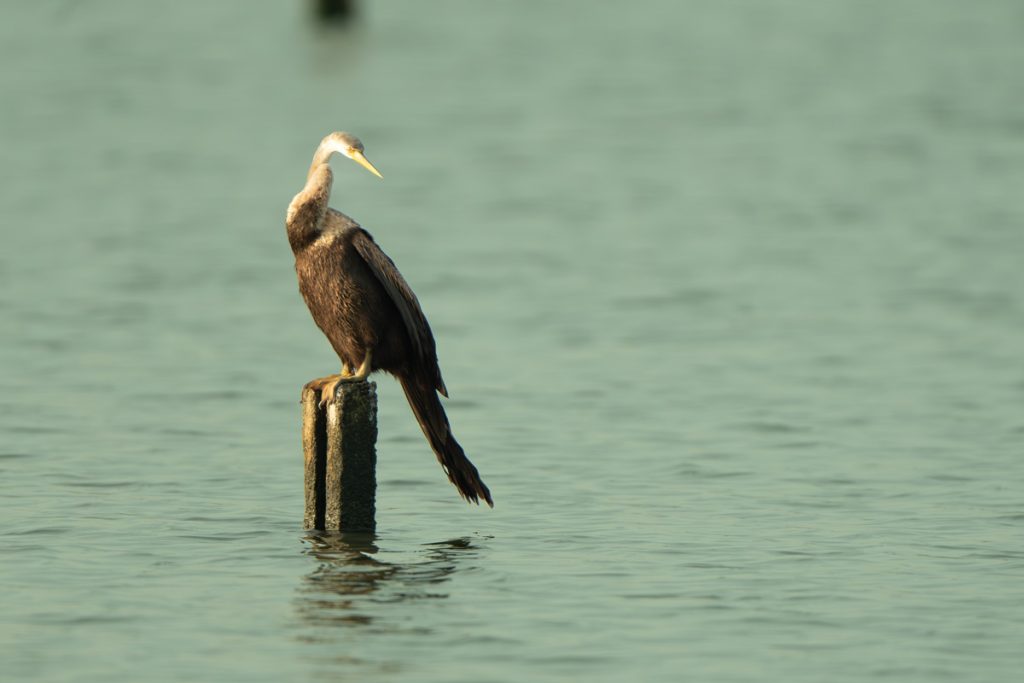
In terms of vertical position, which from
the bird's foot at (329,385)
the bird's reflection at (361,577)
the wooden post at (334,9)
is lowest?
the bird's reflection at (361,577)

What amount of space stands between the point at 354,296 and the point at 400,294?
26 centimetres

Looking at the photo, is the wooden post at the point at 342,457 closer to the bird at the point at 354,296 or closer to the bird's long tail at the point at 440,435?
the bird at the point at 354,296

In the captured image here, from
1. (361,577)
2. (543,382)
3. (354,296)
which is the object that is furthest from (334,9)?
(361,577)

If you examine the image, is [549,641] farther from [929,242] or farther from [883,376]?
[929,242]

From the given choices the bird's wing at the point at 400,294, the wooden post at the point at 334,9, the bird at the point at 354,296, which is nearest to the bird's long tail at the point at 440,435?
the bird at the point at 354,296

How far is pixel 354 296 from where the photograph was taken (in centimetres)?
995

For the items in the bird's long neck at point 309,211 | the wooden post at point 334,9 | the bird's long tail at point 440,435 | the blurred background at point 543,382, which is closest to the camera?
the blurred background at point 543,382

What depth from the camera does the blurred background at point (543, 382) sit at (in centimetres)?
941

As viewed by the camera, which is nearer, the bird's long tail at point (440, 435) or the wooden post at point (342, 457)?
the wooden post at point (342, 457)

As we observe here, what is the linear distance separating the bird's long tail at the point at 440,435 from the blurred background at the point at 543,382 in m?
0.47

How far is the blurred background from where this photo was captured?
9414 mm

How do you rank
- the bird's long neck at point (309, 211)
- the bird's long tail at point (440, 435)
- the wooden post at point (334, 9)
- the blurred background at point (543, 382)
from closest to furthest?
the blurred background at point (543, 382), the bird's long neck at point (309, 211), the bird's long tail at point (440, 435), the wooden post at point (334, 9)

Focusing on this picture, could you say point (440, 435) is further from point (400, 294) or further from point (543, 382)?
point (543, 382)

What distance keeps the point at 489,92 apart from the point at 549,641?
30.4m
